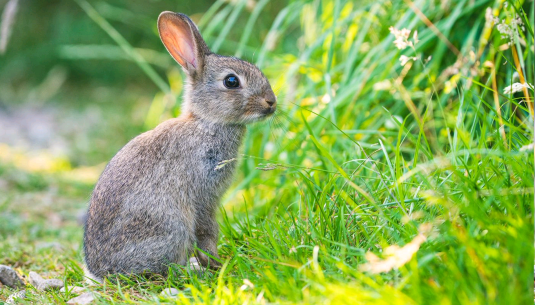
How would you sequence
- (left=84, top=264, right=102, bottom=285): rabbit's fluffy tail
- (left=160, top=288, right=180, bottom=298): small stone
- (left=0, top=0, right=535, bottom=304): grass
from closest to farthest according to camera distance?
(left=0, top=0, right=535, bottom=304): grass → (left=160, top=288, right=180, bottom=298): small stone → (left=84, top=264, right=102, bottom=285): rabbit's fluffy tail

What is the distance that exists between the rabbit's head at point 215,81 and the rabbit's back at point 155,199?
7.4 inches

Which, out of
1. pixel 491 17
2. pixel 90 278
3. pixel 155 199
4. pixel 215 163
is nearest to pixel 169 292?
pixel 90 278

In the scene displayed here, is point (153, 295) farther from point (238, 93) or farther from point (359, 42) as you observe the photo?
point (359, 42)

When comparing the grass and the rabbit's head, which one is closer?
the grass

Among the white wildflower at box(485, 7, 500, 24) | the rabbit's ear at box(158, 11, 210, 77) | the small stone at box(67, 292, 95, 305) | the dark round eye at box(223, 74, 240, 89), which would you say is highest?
the white wildflower at box(485, 7, 500, 24)

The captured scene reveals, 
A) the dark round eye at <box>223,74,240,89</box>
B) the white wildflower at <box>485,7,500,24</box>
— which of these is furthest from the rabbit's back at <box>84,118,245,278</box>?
the white wildflower at <box>485,7,500,24</box>

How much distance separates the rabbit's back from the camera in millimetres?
3217

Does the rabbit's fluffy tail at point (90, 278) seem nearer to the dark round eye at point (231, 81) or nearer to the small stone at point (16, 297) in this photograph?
the small stone at point (16, 297)

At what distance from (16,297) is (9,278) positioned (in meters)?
0.37

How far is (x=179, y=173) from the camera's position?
3387 mm

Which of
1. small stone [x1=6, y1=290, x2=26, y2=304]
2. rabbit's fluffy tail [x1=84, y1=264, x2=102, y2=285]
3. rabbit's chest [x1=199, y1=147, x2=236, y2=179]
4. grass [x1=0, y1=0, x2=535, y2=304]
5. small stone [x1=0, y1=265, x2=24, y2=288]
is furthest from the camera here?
rabbit's chest [x1=199, y1=147, x2=236, y2=179]

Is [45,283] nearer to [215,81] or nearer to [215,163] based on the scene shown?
[215,163]

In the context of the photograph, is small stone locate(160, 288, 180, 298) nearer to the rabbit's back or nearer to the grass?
the grass

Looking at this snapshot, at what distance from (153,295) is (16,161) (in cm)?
454
